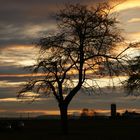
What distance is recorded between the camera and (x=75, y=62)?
51625mm

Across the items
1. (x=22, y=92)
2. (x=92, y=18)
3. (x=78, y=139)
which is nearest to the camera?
(x=78, y=139)

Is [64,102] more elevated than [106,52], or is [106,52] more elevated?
[106,52]

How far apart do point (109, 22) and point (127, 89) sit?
16.4m

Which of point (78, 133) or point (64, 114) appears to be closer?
point (64, 114)

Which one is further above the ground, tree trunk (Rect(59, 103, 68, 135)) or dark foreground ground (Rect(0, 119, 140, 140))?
tree trunk (Rect(59, 103, 68, 135))

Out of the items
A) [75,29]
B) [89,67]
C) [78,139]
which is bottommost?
[78,139]

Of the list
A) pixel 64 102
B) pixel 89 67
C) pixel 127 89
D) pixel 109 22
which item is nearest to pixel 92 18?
pixel 109 22

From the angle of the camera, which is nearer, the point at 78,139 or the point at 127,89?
the point at 78,139

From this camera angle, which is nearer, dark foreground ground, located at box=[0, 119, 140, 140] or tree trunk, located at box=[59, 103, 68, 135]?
dark foreground ground, located at box=[0, 119, 140, 140]

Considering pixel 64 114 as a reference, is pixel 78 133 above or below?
below

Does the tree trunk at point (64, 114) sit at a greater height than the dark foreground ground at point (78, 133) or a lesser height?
greater

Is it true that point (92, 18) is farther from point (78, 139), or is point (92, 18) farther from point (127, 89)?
point (127, 89)

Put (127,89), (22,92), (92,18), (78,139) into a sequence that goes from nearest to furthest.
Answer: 1. (78,139)
2. (92,18)
3. (22,92)
4. (127,89)

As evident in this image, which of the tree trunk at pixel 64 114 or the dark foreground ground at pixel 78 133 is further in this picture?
the tree trunk at pixel 64 114
